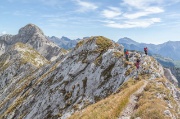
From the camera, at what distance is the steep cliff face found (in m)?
50.5

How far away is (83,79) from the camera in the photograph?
203 ft

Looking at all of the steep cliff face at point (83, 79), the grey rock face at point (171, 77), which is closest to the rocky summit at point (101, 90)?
the steep cliff face at point (83, 79)

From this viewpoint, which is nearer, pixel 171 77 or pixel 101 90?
pixel 101 90

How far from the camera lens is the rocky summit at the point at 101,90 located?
28.3m

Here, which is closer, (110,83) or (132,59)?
(110,83)

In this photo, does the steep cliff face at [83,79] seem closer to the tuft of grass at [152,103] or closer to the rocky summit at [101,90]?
the rocky summit at [101,90]

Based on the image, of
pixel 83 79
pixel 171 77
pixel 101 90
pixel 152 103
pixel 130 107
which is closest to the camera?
pixel 152 103

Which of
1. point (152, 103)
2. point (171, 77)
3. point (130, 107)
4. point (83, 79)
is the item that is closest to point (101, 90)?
point (83, 79)

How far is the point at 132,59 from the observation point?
5641cm

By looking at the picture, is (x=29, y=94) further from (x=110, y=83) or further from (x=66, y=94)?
(x=110, y=83)

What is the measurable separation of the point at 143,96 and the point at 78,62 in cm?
4181

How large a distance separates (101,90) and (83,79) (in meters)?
10.7

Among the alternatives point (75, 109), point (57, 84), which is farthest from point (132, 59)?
point (57, 84)

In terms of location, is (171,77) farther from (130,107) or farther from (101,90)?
(130,107)
